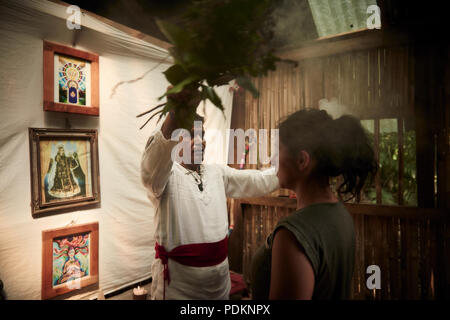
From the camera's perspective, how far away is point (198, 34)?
73cm

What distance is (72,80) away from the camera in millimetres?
1728

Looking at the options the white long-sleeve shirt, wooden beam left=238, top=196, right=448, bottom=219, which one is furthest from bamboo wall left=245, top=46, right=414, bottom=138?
the white long-sleeve shirt

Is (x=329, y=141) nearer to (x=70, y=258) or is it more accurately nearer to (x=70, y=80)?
(x=70, y=80)

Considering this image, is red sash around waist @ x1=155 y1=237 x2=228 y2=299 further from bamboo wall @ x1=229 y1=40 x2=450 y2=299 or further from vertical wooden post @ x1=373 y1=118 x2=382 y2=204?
vertical wooden post @ x1=373 y1=118 x2=382 y2=204

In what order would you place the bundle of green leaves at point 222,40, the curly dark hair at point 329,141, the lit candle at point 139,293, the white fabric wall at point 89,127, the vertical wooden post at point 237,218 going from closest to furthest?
the bundle of green leaves at point 222,40, the curly dark hair at point 329,141, the white fabric wall at point 89,127, the lit candle at point 139,293, the vertical wooden post at point 237,218

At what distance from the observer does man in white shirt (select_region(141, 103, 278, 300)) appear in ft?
5.18

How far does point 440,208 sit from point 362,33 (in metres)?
1.51

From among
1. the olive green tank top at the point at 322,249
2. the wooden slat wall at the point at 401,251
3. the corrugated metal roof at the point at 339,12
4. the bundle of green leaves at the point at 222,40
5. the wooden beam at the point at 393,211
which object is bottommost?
the wooden slat wall at the point at 401,251

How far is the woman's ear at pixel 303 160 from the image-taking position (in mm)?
982

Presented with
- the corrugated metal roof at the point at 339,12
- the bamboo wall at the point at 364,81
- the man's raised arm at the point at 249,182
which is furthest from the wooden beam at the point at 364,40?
the man's raised arm at the point at 249,182

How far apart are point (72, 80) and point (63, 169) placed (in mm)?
580

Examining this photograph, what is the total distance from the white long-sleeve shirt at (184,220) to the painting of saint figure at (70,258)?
542 millimetres

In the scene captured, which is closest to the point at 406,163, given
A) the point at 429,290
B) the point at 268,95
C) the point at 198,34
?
the point at 429,290

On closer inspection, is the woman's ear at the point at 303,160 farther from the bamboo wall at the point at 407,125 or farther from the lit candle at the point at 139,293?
the lit candle at the point at 139,293
